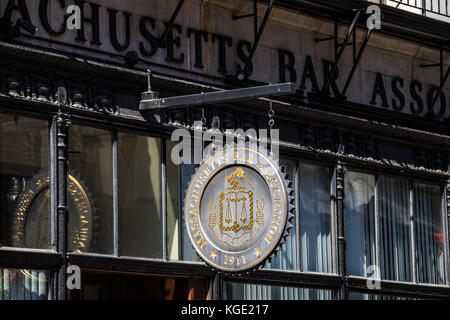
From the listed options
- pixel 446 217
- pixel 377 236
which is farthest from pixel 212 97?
pixel 446 217

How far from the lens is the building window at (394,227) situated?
19594 millimetres

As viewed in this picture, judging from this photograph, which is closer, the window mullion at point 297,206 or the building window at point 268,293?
the building window at point 268,293

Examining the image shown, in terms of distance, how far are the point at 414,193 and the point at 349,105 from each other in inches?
88.3

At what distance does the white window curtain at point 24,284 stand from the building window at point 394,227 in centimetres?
604

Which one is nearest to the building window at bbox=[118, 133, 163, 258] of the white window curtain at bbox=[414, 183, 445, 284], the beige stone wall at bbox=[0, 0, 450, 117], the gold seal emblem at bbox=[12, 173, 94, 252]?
the gold seal emblem at bbox=[12, 173, 94, 252]

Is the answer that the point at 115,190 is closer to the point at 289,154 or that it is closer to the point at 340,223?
the point at 289,154

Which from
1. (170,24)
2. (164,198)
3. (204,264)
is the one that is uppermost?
(170,24)

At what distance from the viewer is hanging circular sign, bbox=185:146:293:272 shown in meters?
14.6

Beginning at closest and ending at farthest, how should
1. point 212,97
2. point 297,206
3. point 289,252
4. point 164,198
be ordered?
point 212,97, point 164,198, point 289,252, point 297,206

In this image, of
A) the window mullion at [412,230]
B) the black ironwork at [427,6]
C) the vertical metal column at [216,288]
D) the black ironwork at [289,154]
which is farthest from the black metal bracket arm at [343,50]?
the vertical metal column at [216,288]

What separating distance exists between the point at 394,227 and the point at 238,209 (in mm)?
5856

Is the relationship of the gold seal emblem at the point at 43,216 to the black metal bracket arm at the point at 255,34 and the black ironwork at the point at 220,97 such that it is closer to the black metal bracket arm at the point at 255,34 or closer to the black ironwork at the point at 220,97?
the black ironwork at the point at 220,97

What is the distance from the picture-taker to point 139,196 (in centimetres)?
1656

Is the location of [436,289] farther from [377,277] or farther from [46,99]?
[46,99]
